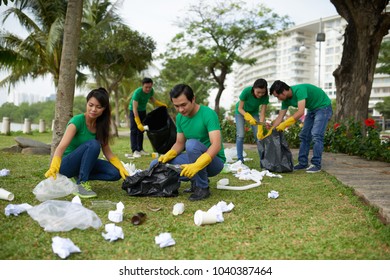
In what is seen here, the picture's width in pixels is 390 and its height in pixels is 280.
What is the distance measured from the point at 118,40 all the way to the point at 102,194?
1216cm

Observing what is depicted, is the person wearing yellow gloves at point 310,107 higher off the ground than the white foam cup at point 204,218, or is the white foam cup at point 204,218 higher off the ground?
the person wearing yellow gloves at point 310,107

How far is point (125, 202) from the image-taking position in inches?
121

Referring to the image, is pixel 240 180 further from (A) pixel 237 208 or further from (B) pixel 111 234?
(B) pixel 111 234

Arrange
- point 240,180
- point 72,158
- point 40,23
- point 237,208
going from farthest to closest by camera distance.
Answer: point 40,23, point 240,180, point 72,158, point 237,208

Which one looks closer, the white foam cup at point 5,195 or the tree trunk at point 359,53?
the white foam cup at point 5,195

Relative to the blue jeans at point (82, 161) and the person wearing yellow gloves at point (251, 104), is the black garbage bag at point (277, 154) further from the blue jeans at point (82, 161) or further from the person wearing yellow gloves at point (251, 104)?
the blue jeans at point (82, 161)

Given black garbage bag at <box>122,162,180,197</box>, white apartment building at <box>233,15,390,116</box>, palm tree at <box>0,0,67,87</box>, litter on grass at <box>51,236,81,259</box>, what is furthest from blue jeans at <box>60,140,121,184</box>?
white apartment building at <box>233,15,390,116</box>

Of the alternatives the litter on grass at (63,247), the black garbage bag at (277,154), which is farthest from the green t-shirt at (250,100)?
the litter on grass at (63,247)

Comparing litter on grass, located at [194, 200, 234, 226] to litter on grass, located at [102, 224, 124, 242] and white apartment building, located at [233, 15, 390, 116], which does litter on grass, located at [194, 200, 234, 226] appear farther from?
white apartment building, located at [233, 15, 390, 116]

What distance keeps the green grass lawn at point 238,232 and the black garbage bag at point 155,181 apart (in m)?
0.08

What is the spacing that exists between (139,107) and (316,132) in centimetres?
302

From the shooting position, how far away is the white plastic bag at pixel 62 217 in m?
2.27

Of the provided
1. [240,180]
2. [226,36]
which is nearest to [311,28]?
[226,36]

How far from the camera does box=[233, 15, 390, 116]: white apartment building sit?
2391 inches
